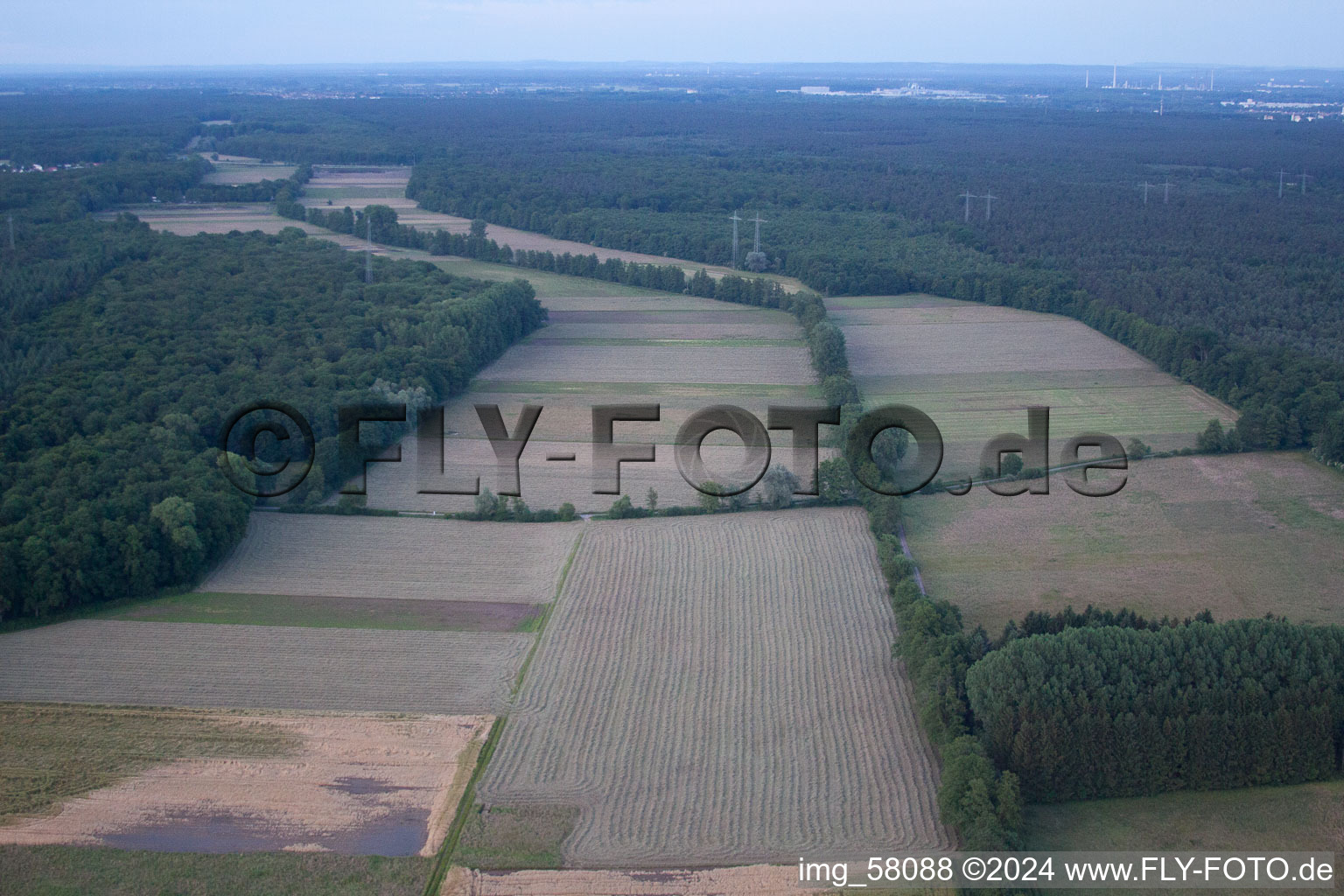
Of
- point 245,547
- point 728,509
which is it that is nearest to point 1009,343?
point 728,509

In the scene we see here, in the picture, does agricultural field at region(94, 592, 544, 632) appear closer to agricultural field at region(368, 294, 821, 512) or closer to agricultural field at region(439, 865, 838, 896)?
agricultural field at region(368, 294, 821, 512)

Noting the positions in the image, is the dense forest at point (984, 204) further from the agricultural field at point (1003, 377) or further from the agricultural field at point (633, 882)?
the agricultural field at point (633, 882)

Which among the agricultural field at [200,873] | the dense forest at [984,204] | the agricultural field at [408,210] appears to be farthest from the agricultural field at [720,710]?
the agricultural field at [408,210]

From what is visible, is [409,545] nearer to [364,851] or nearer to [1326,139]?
[364,851]

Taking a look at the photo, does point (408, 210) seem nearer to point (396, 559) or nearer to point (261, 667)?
point (396, 559)

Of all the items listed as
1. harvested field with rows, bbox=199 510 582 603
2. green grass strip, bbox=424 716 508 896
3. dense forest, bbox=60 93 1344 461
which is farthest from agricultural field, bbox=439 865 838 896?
dense forest, bbox=60 93 1344 461

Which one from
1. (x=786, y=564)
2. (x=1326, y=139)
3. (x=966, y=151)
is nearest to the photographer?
(x=786, y=564)

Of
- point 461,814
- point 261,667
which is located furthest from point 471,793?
point 261,667
